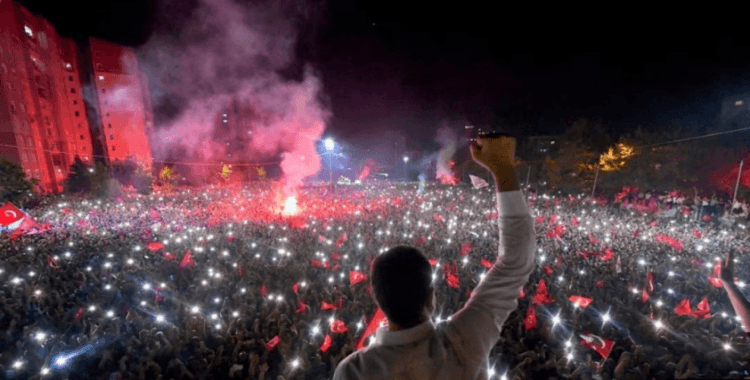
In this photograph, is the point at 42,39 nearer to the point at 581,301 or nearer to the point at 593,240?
the point at 593,240

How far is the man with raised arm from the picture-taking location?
130cm

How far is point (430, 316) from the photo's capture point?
142cm

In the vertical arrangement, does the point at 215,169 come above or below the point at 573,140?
below

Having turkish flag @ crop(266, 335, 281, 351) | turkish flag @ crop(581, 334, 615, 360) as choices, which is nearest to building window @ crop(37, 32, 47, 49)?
turkish flag @ crop(266, 335, 281, 351)

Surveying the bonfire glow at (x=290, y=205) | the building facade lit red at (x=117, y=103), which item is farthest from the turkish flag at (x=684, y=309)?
the building facade lit red at (x=117, y=103)

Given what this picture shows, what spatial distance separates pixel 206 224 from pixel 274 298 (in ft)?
28.7

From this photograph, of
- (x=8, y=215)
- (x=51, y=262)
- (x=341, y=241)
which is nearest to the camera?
(x=51, y=262)

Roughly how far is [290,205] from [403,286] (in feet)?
61.7

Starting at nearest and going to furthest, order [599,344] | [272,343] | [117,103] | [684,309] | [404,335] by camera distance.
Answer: [404,335] → [599,344] → [272,343] → [684,309] → [117,103]

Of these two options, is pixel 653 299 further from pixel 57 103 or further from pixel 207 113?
pixel 207 113

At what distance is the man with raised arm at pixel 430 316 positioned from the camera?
51.3 inches

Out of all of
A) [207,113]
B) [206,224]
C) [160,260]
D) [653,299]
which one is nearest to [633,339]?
[653,299]

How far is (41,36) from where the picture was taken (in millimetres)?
40688

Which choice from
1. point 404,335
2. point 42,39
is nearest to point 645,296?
point 404,335
